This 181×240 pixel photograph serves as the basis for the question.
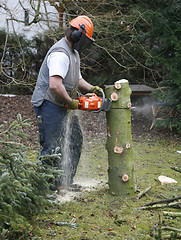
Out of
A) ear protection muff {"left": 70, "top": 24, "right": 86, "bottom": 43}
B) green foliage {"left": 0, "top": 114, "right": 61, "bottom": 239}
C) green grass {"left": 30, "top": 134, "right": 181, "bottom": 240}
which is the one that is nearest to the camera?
green foliage {"left": 0, "top": 114, "right": 61, "bottom": 239}

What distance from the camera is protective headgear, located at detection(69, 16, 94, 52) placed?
3252 mm

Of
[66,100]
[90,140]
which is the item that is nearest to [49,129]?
[66,100]

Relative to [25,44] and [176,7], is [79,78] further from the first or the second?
[25,44]

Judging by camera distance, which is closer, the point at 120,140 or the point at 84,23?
the point at 84,23

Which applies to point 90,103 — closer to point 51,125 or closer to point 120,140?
point 51,125

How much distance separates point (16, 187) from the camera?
2.50m

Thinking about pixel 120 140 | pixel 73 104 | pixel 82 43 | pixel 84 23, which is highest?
pixel 84 23

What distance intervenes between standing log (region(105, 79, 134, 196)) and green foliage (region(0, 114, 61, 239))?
108 centimetres

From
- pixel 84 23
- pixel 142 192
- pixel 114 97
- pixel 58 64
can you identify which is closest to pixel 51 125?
pixel 58 64

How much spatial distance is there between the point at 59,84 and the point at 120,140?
1041mm

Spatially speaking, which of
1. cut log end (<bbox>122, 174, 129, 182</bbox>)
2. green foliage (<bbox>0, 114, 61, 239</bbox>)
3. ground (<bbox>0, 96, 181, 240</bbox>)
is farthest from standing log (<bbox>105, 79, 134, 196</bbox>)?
green foliage (<bbox>0, 114, 61, 239</bbox>)

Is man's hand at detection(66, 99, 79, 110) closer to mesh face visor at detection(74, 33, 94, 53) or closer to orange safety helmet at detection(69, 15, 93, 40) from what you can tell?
mesh face visor at detection(74, 33, 94, 53)

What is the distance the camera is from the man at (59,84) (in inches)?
124

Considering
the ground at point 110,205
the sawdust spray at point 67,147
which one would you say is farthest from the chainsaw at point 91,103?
the ground at point 110,205
